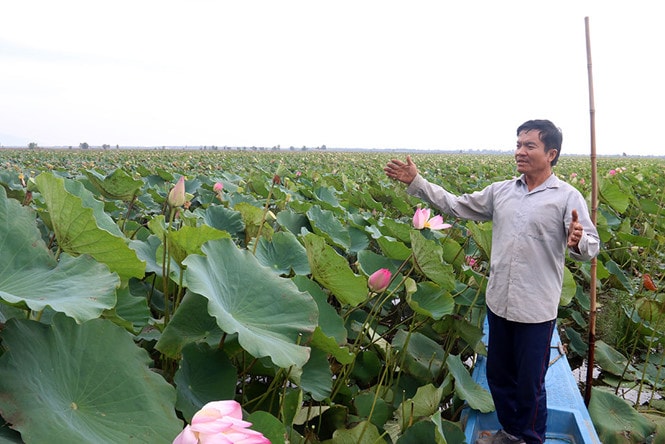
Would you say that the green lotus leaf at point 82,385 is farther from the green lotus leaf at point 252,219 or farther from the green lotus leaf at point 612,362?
the green lotus leaf at point 612,362

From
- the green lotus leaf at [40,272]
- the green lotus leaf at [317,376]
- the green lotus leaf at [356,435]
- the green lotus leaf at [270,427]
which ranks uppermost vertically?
the green lotus leaf at [40,272]

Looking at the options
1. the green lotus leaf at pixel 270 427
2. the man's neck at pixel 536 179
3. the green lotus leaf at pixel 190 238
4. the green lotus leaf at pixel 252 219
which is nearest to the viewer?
the green lotus leaf at pixel 270 427

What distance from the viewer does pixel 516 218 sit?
181 centimetres

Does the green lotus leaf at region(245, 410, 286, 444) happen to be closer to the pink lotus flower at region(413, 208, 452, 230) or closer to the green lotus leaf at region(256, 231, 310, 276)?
the green lotus leaf at region(256, 231, 310, 276)

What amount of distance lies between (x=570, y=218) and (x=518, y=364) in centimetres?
53

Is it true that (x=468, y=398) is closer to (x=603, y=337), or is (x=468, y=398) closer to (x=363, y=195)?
(x=603, y=337)

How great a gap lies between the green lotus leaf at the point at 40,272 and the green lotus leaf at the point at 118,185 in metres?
0.90

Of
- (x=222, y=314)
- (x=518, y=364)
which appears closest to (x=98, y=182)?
(x=222, y=314)

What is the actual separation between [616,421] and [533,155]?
3.41 feet

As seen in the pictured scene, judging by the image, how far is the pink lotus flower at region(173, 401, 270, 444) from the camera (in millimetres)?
609

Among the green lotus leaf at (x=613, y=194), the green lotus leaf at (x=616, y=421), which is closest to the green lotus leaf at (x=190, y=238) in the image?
the green lotus leaf at (x=616, y=421)

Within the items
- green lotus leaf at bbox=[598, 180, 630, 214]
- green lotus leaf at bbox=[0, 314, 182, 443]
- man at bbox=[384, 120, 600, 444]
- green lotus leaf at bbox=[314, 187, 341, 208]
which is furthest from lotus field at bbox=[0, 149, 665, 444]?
green lotus leaf at bbox=[598, 180, 630, 214]

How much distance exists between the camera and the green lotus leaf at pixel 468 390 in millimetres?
1796

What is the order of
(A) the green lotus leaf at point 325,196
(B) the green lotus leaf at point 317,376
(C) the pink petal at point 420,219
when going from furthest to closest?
(A) the green lotus leaf at point 325,196, (C) the pink petal at point 420,219, (B) the green lotus leaf at point 317,376
